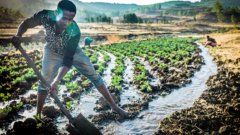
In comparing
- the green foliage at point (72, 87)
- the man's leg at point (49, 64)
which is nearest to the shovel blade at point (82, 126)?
the man's leg at point (49, 64)

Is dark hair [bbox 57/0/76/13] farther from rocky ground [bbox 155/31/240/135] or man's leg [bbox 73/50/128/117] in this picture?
rocky ground [bbox 155/31/240/135]

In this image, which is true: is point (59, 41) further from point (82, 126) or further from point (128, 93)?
point (128, 93)

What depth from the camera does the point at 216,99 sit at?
335 inches

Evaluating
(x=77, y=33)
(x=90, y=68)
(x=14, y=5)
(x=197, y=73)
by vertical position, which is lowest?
(x=197, y=73)

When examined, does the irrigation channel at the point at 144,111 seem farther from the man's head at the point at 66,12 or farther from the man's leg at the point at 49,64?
the man's head at the point at 66,12

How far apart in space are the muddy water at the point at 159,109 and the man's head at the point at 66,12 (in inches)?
103

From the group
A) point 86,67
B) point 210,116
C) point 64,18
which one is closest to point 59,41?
point 64,18

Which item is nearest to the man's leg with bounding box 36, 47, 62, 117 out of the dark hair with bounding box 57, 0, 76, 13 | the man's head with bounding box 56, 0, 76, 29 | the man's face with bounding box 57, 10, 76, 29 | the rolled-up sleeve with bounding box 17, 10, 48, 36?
the rolled-up sleeve with bounding box 17, 10, 48, 36

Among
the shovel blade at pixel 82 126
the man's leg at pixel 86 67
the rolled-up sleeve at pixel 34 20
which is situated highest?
the rolled-up sleeve at pixel 34 20

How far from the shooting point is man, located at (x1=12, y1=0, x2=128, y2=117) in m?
4.98

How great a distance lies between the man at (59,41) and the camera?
196 inches

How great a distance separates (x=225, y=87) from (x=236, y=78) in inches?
75.4

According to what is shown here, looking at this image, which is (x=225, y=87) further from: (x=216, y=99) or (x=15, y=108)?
(x=15, y=108)

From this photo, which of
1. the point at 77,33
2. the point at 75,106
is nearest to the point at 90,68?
the point at 77,33
